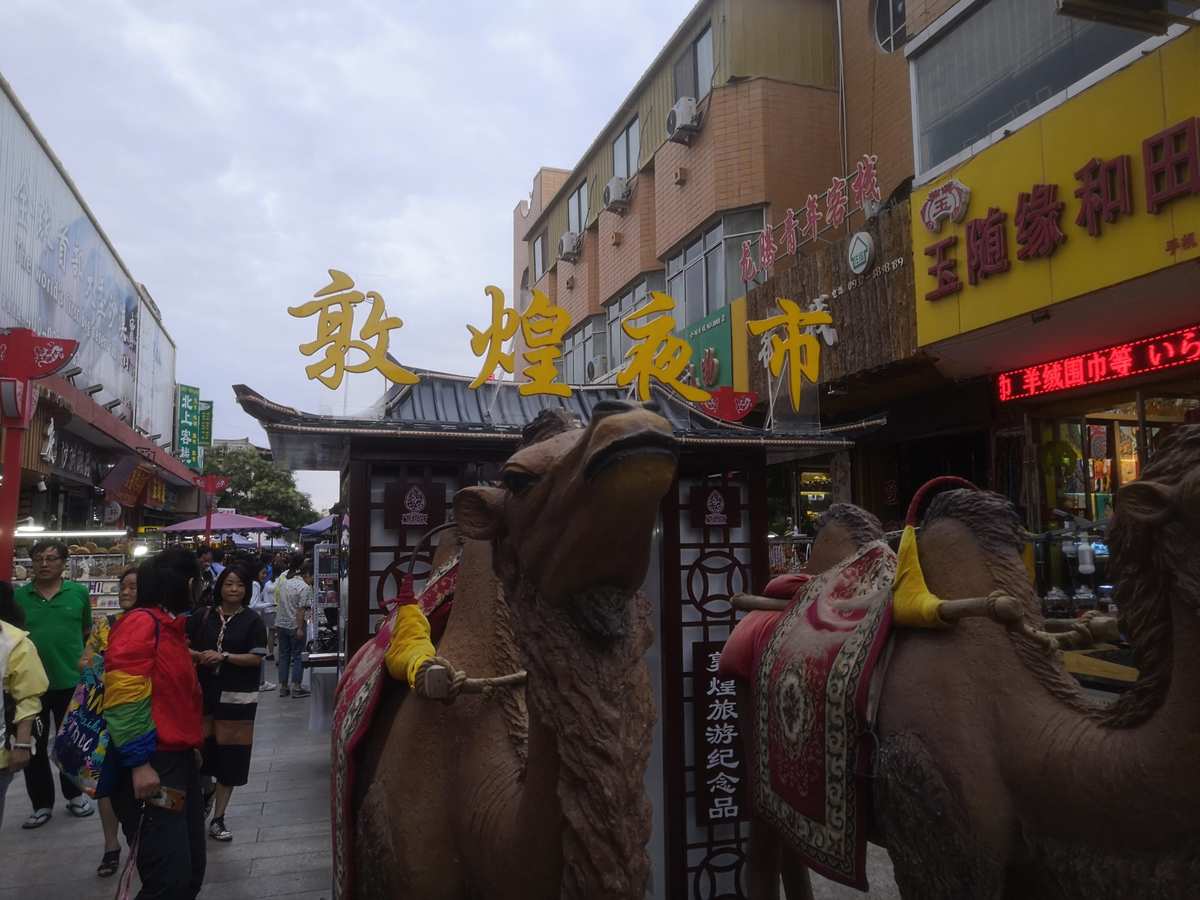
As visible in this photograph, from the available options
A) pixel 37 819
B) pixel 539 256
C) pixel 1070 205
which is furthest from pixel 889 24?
pixel 539 256

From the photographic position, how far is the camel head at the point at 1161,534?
1849mm

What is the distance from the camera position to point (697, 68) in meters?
15.1

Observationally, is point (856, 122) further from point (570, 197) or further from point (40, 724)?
point (40, 724)

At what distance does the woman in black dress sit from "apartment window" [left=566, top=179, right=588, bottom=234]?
681 inches

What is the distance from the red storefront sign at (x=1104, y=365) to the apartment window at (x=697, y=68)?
26.1 feet

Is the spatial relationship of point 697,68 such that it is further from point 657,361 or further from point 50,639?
point 50,639

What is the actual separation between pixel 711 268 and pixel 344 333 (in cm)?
1078

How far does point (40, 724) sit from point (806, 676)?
17.1 feet

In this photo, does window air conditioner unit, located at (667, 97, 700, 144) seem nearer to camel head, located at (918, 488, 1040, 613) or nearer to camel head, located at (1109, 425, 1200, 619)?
camel head, located at (918, 488, 1040, 613)

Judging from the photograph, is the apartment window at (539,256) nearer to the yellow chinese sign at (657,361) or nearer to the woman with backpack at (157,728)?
the yellow chinese sign at (657,361)

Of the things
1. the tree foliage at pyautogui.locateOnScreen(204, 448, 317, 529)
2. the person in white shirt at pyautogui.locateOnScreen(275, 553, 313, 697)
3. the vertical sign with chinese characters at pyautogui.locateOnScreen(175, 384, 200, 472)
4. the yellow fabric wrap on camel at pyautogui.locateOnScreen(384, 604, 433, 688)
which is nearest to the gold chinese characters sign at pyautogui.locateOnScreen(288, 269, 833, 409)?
the yellow fabric wrap on camel at pyautogui.locateOnScreen(384, 604, 433, 688)

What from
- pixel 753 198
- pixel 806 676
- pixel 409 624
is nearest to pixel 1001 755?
pixel 806 676

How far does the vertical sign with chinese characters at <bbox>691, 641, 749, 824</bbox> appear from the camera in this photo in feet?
14.3

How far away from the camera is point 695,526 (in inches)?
181
